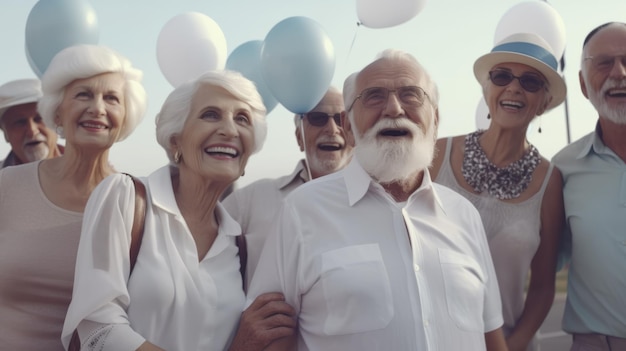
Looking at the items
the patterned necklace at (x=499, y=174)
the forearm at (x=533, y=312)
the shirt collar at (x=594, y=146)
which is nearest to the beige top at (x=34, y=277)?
the patterned necklace at (x=499, y=174)

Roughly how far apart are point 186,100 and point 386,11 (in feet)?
9.12

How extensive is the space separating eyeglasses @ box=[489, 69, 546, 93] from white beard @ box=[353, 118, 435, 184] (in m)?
1.00

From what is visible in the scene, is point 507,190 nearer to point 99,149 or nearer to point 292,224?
point 292,224

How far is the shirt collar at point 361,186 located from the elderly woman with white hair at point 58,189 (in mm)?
1274

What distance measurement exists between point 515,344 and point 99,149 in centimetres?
243

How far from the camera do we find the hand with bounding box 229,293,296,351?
2553mm

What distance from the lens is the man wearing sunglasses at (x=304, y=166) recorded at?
389cm

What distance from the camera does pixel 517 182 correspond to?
3514mm

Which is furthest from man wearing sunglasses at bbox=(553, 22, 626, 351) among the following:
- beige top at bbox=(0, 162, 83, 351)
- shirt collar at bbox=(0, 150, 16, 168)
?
shirt collar at bbox=(0, 150, 16, 168)

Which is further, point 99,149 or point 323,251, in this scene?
point 99,149

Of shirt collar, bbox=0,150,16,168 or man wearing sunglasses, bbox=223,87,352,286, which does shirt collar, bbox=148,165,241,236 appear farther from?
shirt collar, bbox=0,150,16,168

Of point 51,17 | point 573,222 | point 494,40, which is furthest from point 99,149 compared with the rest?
point 494,40

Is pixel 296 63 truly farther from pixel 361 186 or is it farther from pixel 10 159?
pixel 10 159

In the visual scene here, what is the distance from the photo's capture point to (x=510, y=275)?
347 cm
